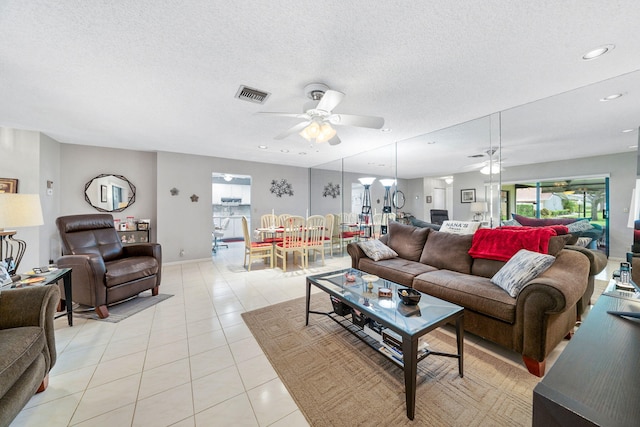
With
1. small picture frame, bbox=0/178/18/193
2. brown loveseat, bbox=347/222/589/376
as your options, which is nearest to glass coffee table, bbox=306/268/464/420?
brown loveseat, bbox=347/222/589/376

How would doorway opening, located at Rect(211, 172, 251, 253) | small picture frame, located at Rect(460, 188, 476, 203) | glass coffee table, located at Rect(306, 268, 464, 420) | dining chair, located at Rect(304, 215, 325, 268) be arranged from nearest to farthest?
glass coffee table, located at Rect(306, 268, 464, 420)
small picture frame, located at Rect(460, 188, 476, 203)
dining chair, located at Rect(304, 215, 325, 268)
doorway opening, located at Rect(211, 172, 251, 253)

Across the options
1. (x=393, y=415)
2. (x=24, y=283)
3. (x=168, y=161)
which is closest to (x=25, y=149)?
(x=168, y=161)

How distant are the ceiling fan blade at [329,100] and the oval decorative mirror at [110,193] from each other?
4.70 m

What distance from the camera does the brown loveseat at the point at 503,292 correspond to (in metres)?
1.58

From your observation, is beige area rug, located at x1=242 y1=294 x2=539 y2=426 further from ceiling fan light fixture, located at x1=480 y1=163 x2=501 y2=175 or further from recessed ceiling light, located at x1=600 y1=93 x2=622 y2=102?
recessed ceiling light, located at x1=600 y1=93 x2=622 y2=102

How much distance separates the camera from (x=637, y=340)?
3.14 ft

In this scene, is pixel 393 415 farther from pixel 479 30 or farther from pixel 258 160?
pixel 258 160

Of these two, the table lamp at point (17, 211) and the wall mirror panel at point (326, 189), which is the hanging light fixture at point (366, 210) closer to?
the wall mirror panel at point (326, 189)

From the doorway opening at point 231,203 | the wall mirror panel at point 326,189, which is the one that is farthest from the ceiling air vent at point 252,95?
the doorway opening at point 231,203

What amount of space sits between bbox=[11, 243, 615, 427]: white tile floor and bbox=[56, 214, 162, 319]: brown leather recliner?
0.29 metres

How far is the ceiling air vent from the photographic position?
7.27 feet

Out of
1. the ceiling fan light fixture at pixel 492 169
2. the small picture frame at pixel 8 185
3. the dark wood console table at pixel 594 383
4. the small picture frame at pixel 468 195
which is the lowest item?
the dark wood console table at pixel 594 383

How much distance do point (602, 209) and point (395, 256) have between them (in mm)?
3263

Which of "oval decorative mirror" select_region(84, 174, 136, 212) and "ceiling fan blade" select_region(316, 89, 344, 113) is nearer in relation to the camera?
"ceiling fan blade" select_region(316, 89, 344, 113)
